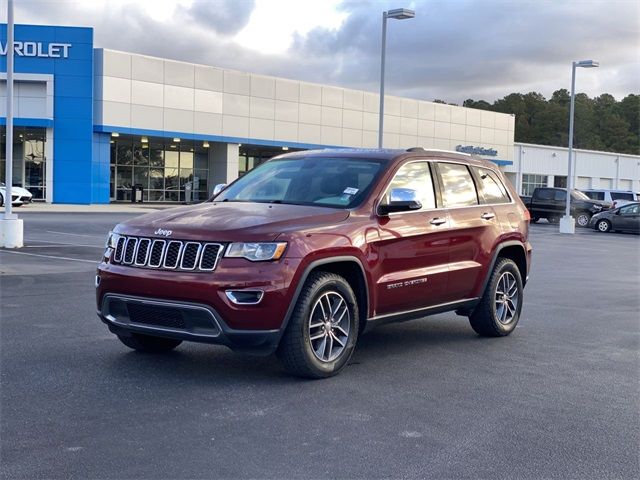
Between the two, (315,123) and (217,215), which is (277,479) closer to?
(217,215)

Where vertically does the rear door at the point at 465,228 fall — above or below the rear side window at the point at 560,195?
below

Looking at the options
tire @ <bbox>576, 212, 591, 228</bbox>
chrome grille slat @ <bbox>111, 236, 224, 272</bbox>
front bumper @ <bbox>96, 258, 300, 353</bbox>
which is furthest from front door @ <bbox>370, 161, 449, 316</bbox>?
tire @ <bbox>576, 212, 591, 228</bbox>

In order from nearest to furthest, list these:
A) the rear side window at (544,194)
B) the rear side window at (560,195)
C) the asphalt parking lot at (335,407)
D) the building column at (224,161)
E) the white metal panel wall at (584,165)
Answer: the asphalt parking lot at (335,407)
the rear side window at (560,195)
the rear side window at (544,194)
the building column at (224,161)
the white metal panel wall at (584,165)

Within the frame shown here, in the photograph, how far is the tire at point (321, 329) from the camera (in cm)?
589

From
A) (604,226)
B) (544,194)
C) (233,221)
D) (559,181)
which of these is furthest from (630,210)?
(559,181)

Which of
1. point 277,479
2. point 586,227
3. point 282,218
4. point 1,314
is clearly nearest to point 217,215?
point 282,218

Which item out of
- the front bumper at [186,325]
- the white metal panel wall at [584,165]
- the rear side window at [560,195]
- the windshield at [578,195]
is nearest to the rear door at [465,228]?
the front bumper at [186,325]

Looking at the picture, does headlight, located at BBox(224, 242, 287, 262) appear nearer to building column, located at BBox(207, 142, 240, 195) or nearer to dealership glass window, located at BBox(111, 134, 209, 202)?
building column, located at BBox(207, 142, 240, 195)

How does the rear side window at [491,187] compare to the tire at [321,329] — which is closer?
the tire at [321,329]

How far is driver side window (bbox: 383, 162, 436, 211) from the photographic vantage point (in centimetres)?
705

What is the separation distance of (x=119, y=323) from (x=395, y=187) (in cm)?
264

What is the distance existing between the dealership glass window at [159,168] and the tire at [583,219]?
2398cm

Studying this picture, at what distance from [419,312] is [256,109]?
42.5 m

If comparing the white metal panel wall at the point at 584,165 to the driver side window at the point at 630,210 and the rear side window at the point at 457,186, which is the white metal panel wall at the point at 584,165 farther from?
the rear side window at the point at 457,186
